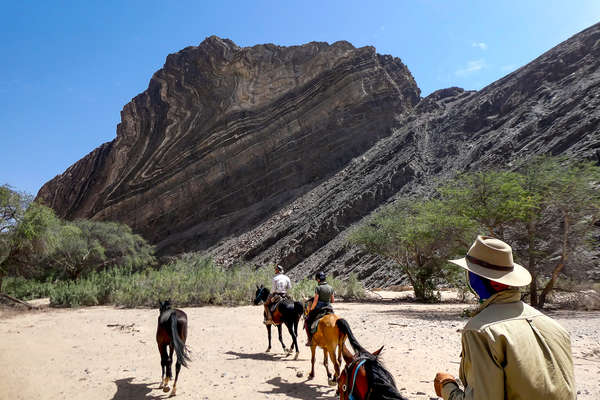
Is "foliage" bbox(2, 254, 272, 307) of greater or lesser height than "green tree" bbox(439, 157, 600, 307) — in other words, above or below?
below

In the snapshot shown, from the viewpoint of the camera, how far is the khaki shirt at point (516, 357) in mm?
1518

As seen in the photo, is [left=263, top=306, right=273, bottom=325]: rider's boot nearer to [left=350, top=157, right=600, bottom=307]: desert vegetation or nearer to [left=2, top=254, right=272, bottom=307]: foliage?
[left=350, top=157, right=600, bottom=307]: desert vegetation

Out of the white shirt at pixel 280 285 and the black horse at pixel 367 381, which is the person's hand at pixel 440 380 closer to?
the black horse at pixel 367 381

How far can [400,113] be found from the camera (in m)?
48.5

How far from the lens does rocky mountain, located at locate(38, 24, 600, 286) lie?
3806 cm

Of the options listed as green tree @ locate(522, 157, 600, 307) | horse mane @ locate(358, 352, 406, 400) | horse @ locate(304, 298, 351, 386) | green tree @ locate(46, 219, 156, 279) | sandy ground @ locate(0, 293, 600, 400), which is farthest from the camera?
green tree @ locate(46, 219, 156, 279)

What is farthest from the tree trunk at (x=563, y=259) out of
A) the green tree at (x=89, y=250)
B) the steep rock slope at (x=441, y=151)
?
the green tree at (x=89, y=250)

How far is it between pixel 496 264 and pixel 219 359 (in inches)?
255

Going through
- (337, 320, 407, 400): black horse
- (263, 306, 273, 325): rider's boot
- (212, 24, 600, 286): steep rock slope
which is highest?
(212, 24, 600, 286): steep rock slope

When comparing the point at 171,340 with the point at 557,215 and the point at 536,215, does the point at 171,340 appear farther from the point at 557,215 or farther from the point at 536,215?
the point at 557,215

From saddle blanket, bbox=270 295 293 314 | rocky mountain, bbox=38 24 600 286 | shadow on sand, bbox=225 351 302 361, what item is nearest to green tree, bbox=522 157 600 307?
saddle blanket, bbox=270 295 293 314

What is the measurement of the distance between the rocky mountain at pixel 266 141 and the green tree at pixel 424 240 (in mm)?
16502

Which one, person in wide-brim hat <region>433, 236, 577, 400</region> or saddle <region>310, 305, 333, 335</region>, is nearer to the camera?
person in wide-brim hat <region>433, 236, 577, 400</region>

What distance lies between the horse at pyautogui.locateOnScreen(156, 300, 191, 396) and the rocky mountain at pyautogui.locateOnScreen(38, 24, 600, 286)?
29872 millimetres
